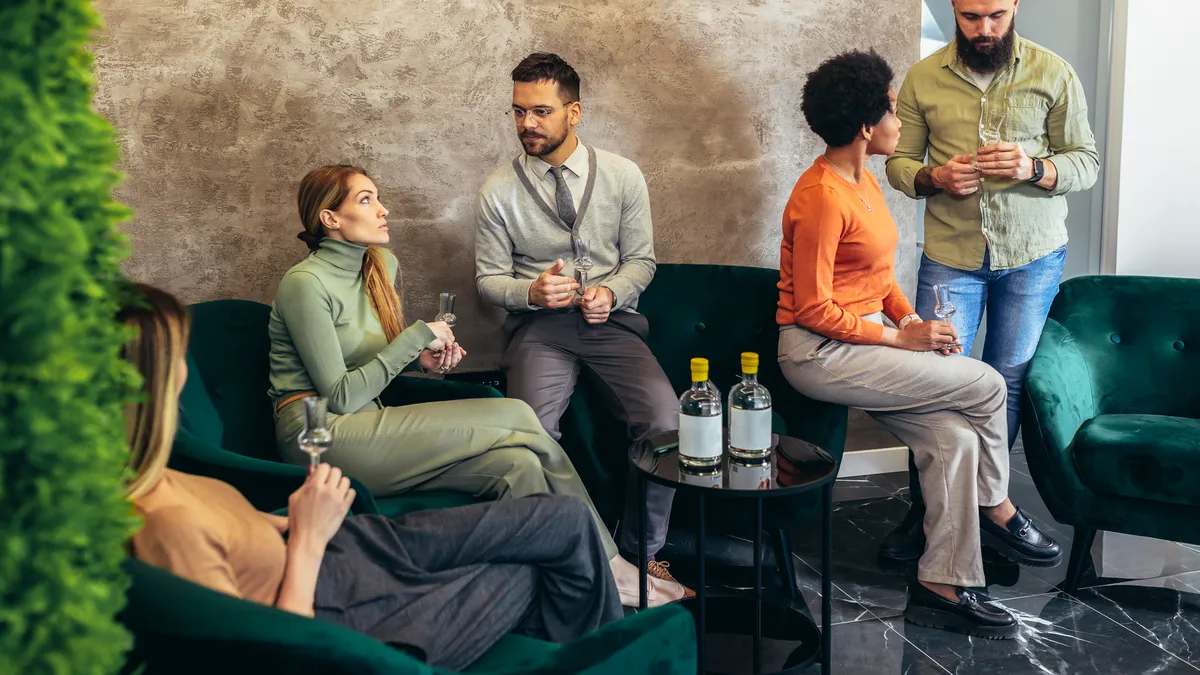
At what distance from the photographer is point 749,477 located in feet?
7.88

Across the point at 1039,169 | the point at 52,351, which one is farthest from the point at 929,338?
the point at 52,351

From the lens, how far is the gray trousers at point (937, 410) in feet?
9.57

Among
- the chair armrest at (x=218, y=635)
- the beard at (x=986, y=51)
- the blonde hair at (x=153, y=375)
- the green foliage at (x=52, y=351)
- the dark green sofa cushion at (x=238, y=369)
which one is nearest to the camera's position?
the green foliage at (x=52, y=351)

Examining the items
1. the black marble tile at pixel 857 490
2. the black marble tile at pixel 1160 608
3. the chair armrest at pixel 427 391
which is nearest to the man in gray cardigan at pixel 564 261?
the chair armrest at pixel 427 391

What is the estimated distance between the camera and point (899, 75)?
13.0 feet

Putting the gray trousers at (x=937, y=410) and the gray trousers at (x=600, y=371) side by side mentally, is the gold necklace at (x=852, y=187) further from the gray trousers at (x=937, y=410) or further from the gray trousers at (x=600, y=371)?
the gray trousers at (x=600, y=371)

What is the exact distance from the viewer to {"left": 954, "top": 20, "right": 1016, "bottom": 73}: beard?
10.8 feet

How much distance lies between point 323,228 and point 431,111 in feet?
2.92

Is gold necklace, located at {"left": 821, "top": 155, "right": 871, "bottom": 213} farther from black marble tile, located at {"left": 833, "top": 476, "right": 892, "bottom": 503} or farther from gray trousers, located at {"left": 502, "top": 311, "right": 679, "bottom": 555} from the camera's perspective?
black marble tile, located at {"left": 833, "top": 476, "right": 892, "bottom": 503}

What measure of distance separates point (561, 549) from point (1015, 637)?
1.50 meters

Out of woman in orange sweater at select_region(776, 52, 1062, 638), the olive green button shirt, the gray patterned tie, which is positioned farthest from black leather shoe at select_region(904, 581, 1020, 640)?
the gray patterned tie

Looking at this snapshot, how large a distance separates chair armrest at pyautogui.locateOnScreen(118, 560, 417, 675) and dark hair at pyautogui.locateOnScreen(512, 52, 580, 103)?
7.26 feet

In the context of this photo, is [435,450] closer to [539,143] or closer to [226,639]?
[539,143]

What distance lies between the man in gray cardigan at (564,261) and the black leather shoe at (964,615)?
791 millimetres
